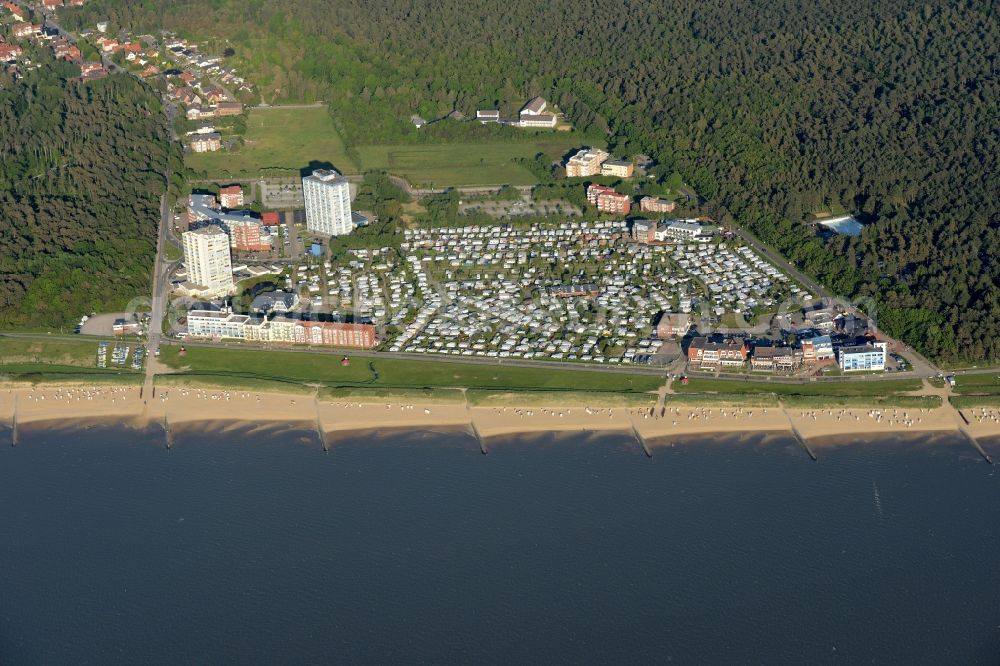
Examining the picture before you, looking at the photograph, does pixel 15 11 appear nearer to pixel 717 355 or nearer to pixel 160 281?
pixel 160 281

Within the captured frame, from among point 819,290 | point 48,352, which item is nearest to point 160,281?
point 48,352

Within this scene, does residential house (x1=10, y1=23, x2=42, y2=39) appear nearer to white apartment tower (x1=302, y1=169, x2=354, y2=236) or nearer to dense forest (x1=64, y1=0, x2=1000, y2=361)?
dense forest (x1=64, y1=0, x2=1000, y2=361)

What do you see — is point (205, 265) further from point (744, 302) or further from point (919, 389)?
point (919, 389)

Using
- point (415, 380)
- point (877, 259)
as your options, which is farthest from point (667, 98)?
point (415, 380)

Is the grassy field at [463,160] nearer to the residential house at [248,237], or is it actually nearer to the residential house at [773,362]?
the residential house at [248,237]

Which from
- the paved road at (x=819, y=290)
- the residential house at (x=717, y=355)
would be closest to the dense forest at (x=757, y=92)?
the paved road at (x=819, y=290)

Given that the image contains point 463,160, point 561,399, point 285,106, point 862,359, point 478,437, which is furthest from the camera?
point 285,106
